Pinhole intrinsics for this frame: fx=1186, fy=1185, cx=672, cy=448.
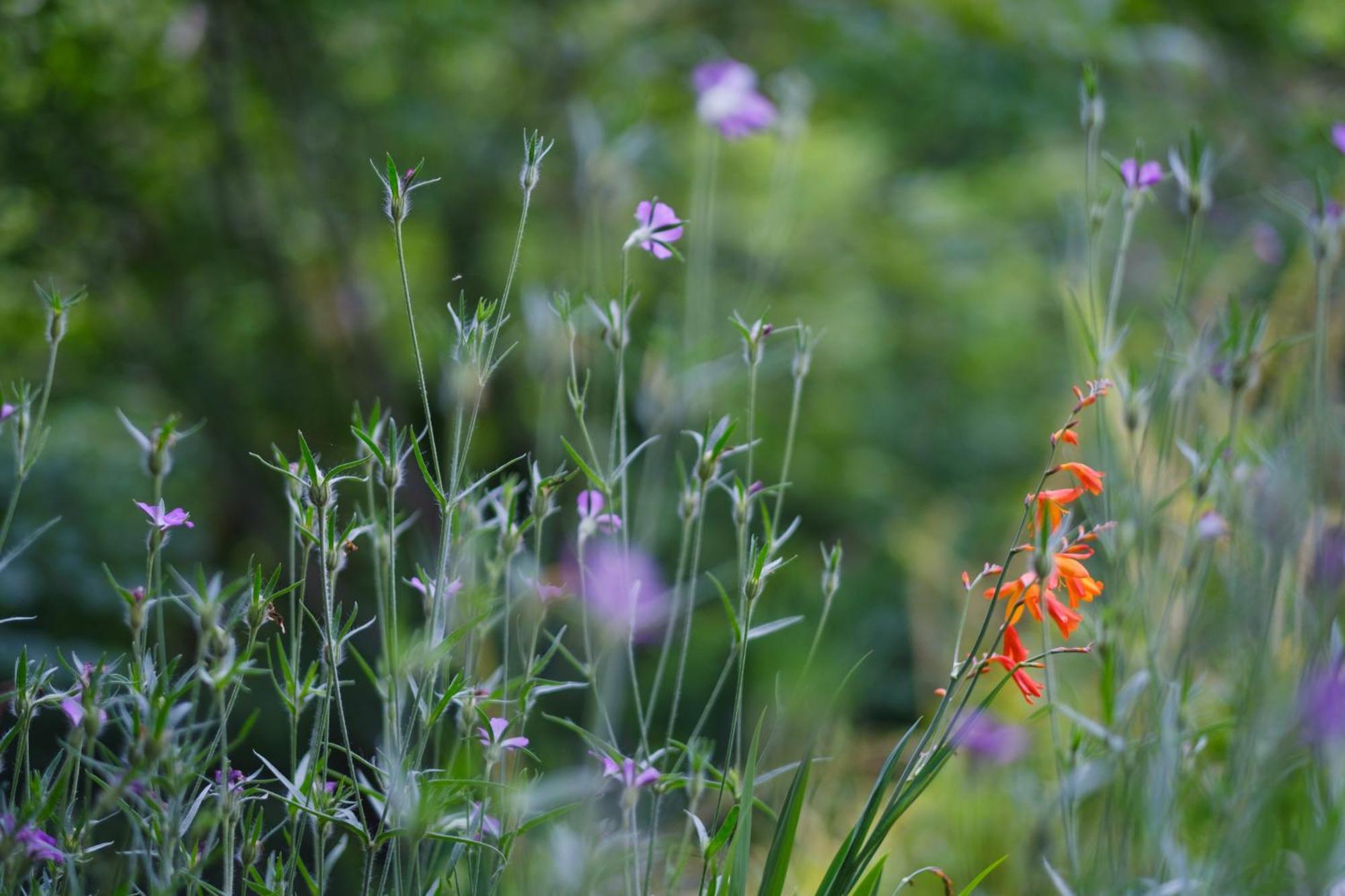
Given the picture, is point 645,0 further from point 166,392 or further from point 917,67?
point 166,392

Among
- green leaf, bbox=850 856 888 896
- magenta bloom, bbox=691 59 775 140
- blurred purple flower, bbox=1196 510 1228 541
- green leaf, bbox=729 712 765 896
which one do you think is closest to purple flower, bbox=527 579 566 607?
green leaf, bbox=729 712 765 896

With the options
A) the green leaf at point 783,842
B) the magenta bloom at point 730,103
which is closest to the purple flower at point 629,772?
the green leaf at point 783,842

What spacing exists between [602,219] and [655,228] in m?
2.28

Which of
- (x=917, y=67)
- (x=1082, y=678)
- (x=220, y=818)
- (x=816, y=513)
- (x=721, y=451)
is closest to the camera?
(x=220, y=818)

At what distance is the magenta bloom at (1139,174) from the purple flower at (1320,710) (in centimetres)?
46

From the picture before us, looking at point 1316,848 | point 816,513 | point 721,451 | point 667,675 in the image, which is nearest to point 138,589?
point 721,451

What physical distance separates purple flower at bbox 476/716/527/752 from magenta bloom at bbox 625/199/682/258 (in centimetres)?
38

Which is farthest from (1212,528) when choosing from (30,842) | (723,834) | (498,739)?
(30,842)

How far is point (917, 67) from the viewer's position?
391cm

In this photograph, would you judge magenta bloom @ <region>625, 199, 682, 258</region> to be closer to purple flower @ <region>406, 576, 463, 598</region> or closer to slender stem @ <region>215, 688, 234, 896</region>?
purple flower @ <region>406, 576, 463, 598</region>

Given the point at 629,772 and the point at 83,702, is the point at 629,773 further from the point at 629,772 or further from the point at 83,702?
the point at 83,702

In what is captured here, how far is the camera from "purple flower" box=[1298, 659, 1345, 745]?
68cm

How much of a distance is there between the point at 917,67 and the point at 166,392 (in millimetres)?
2562

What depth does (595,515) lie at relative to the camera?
0.97 m
